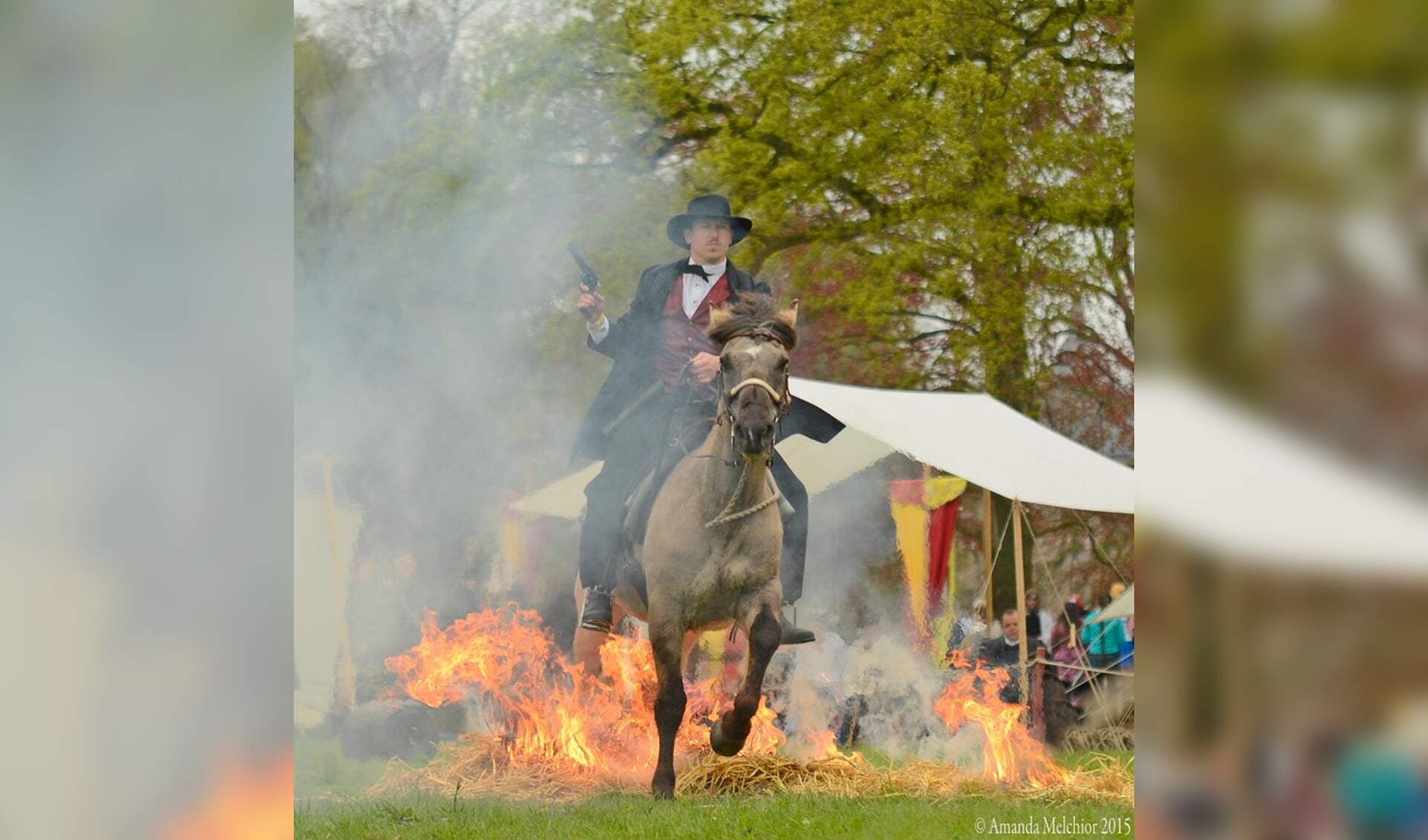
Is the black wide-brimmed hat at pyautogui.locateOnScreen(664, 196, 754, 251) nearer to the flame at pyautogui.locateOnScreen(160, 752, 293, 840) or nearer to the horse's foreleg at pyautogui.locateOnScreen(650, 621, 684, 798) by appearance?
the horse's foreleg at pyautogui.locateOnScreen(650, 621, 684, 798)

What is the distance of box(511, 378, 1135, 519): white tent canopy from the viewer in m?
8.04

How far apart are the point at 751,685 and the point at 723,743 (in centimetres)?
54

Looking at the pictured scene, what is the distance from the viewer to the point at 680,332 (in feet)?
24.4

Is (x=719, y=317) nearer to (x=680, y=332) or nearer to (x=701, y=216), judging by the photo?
(x=680, y=332)

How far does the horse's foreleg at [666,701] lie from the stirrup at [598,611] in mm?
442

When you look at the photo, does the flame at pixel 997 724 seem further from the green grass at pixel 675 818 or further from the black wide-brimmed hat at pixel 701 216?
the black wide-brimmed hat at pixel 701 216

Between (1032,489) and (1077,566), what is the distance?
2.75m

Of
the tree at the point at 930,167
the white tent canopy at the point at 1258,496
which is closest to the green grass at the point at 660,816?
the tree at the point at 930,167

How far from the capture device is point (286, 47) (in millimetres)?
2113

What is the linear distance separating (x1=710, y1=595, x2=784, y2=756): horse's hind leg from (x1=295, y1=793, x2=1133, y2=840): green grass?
0.31 m

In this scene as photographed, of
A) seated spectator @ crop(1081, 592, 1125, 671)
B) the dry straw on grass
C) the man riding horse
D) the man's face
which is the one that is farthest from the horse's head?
seated spectator @ crop(1081, 592, 1125, 671)

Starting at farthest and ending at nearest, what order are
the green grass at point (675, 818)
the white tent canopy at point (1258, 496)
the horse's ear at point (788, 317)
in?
1. the green grass at point (675, 818)
2. the horse's ear at point (788, 317)
3. the white tent canopy at point (1258, 496)

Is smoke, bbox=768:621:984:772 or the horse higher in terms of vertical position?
the horse

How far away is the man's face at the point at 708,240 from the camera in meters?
7.66
